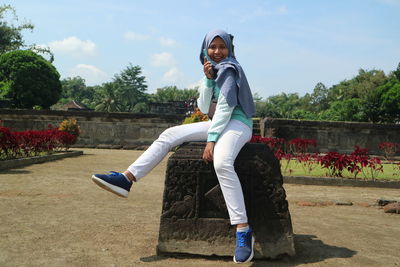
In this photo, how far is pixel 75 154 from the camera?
1182cm

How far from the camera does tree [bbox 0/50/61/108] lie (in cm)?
2708

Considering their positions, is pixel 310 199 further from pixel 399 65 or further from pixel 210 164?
pixel 399 65

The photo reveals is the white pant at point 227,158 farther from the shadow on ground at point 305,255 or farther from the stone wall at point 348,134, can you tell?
the stone wall at point 348,134

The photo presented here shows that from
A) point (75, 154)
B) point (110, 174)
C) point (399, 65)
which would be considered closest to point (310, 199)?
point (110, 174)

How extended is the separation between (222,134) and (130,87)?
211ft

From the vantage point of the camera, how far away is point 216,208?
2.83m

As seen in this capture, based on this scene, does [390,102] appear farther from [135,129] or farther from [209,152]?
[209,152]

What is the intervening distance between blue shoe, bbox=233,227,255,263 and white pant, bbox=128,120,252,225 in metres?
0.09

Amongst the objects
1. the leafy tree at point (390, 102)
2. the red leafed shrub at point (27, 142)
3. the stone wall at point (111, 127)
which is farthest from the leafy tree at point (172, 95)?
the red leafed shrub at point (27, 142)

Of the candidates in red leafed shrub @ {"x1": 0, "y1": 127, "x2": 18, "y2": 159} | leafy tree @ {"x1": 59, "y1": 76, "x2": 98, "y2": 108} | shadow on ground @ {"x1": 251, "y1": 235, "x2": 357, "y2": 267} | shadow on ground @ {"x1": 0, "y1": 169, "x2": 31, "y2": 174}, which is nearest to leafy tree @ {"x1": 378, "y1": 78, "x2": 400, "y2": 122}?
red leafed shrub @ {"x1": 0, "y1": 127, "x2": 18, "y2": 159}

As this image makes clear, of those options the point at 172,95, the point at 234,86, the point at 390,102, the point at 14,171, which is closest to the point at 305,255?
the point at 234,86

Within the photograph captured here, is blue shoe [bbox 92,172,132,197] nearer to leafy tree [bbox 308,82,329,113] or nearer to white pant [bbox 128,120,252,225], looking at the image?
white pant [bbox 128,120,252,225]

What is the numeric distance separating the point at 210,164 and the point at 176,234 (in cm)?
55

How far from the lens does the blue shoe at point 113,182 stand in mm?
2668
